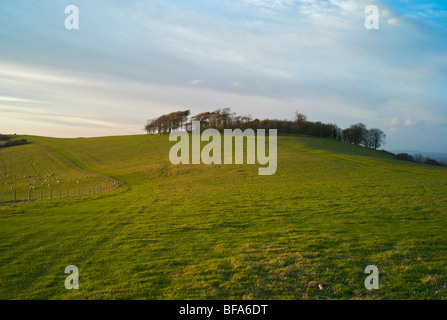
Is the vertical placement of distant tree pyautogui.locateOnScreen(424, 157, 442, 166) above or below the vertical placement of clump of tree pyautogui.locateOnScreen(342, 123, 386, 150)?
below

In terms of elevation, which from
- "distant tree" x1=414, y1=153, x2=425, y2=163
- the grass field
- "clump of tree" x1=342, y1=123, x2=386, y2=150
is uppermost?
"clump of tree" x1=342, y1=123, x2=386, y2=150

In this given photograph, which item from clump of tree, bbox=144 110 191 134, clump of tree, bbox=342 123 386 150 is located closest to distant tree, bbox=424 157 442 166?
clump of tree, bbox=342 123 386 150

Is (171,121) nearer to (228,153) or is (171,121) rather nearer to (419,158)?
(228,153)

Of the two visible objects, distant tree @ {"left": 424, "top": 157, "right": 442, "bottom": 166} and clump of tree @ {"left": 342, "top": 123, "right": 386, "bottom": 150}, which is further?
clump of tree @ {"left": 342, "top": 123, "right": 386, "bottom": 150}

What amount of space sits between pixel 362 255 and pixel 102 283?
10610mm

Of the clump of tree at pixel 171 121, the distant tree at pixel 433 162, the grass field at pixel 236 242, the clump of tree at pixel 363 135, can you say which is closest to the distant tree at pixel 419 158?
the distant tree at pixel 433 162

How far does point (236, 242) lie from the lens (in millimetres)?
13281

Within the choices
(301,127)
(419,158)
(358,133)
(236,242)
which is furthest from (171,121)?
(236,242)

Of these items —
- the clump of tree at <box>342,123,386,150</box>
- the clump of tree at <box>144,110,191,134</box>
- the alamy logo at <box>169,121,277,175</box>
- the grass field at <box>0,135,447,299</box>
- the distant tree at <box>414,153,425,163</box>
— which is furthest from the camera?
the clump of tree at <box>144,110,191,134</box>

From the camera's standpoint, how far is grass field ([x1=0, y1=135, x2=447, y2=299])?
28.8ft

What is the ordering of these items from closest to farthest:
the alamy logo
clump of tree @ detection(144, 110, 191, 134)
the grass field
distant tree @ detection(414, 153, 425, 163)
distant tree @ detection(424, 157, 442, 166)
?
the grass field → the alamy logo → distant tree @ detection(424, 157, 442, 166) → distant tree @ detection(414, 153, 425, 163) → clump of tree @ detection(144, 110, 191, 134)

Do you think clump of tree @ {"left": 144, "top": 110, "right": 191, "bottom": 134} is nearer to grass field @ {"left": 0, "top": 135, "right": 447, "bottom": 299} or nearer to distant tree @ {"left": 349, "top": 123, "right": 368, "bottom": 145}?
distant tree @ {"left": 349, "top": 123, "right": 368, "bottom": 145}

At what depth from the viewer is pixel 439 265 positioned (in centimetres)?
1000
